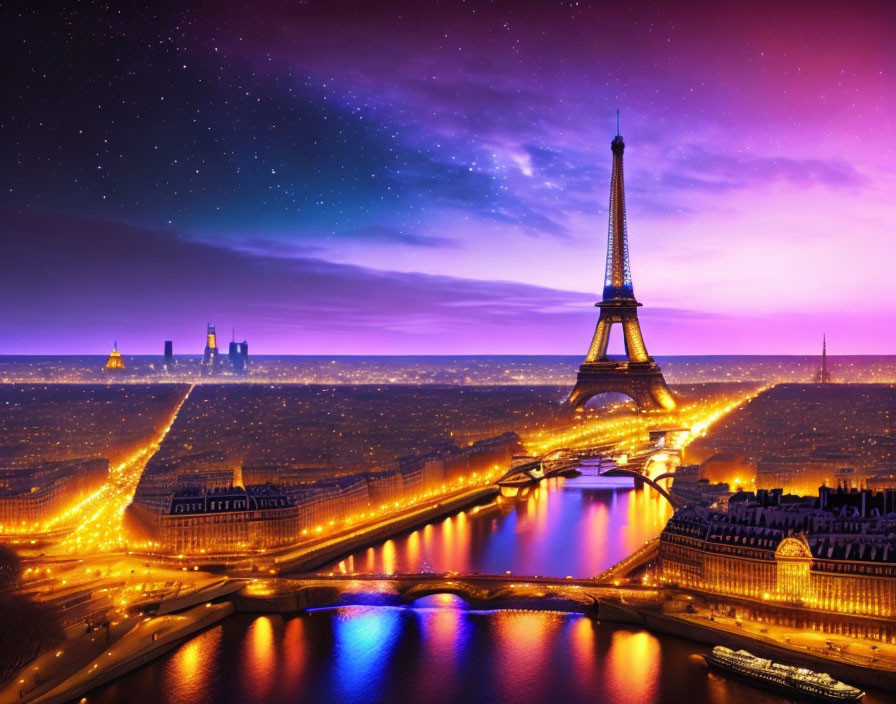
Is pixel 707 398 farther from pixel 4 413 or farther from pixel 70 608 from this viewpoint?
pixel 70 608

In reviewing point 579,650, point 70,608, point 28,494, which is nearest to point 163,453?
point 28,494

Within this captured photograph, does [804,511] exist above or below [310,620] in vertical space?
above

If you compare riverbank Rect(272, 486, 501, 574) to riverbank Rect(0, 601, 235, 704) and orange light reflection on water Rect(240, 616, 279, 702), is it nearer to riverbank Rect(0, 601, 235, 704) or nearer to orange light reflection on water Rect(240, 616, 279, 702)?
orange light reflection on water Rect(240, 616, 279, 702)

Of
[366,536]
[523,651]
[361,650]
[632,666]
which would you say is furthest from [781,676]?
[366,536]

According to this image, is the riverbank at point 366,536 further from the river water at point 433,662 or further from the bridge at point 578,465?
the bridge at point 578,465

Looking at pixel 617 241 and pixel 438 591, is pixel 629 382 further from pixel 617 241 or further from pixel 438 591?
pixel 438 591

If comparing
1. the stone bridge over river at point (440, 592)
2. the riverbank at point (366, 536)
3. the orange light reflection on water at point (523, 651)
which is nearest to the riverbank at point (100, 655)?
the stone bridge over river at point (440, 592)
